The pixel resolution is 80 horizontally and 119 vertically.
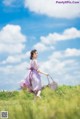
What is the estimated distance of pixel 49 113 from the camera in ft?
5.77

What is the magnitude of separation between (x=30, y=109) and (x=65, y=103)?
8.1 inches

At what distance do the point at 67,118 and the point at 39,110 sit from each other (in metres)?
0.21

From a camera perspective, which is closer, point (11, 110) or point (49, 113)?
A: point (49, 113)

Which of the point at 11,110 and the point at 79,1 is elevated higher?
the point at 79,1

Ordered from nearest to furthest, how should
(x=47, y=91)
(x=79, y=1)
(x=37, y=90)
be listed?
(x=47, y=91)
(x=79, y=1)
(x=37, y=90)

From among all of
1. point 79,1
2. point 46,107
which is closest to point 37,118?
point 46,107

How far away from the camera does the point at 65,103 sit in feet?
6.07

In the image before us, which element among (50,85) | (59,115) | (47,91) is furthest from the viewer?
(50,85)

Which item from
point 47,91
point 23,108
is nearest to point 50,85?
point 47,91

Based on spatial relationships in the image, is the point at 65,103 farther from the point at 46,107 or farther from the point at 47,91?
the point at 47,91

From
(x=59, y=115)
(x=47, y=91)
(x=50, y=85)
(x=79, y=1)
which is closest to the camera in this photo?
(x=59, y=115)

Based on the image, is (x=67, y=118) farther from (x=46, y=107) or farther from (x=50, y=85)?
(x=50, y=85)

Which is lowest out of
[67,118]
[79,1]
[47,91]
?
[67,118]

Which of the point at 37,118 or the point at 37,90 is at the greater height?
the point at 37,90
